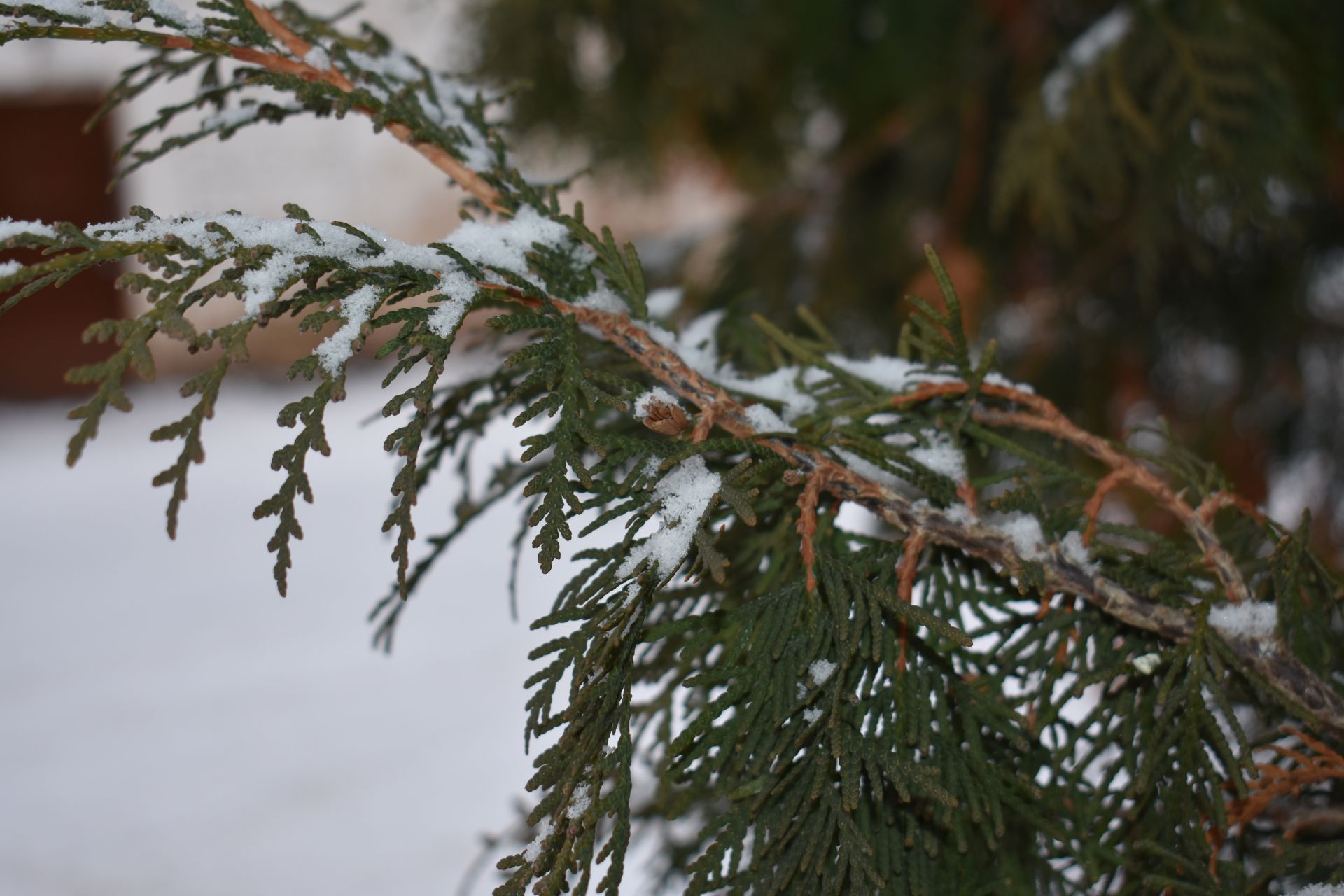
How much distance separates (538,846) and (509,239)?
42cm

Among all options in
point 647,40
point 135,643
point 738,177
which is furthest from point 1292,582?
point 135,643

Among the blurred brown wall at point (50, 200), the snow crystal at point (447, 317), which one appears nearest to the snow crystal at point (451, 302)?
the snow crystal at point (447, 317)

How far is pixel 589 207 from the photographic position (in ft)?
20.5

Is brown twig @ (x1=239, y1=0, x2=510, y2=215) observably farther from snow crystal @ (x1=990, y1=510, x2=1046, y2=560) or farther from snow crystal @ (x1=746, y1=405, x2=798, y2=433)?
snow crystal @ (x1=990, y1=510, x2=1046, y2=560)

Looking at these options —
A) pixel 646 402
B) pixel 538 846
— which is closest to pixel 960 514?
pixel 646 402

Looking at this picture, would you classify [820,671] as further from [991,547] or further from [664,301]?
[664,301]

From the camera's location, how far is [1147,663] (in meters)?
0.74

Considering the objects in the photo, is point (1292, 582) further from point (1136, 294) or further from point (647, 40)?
point (647, 40)

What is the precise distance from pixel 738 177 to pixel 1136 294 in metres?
1.10

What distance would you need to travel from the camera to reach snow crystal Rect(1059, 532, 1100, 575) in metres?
0.70

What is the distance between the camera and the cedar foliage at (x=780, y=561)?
1.90ft

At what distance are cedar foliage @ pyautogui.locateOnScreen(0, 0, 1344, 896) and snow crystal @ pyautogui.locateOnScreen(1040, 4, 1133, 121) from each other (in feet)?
3.14

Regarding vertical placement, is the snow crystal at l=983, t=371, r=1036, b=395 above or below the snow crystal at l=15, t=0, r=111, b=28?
below

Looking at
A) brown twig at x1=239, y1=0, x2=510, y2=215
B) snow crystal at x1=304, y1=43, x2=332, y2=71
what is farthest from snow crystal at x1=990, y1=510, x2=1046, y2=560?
snow crystal at x1=304, y1=43, x2=332, y2=71
